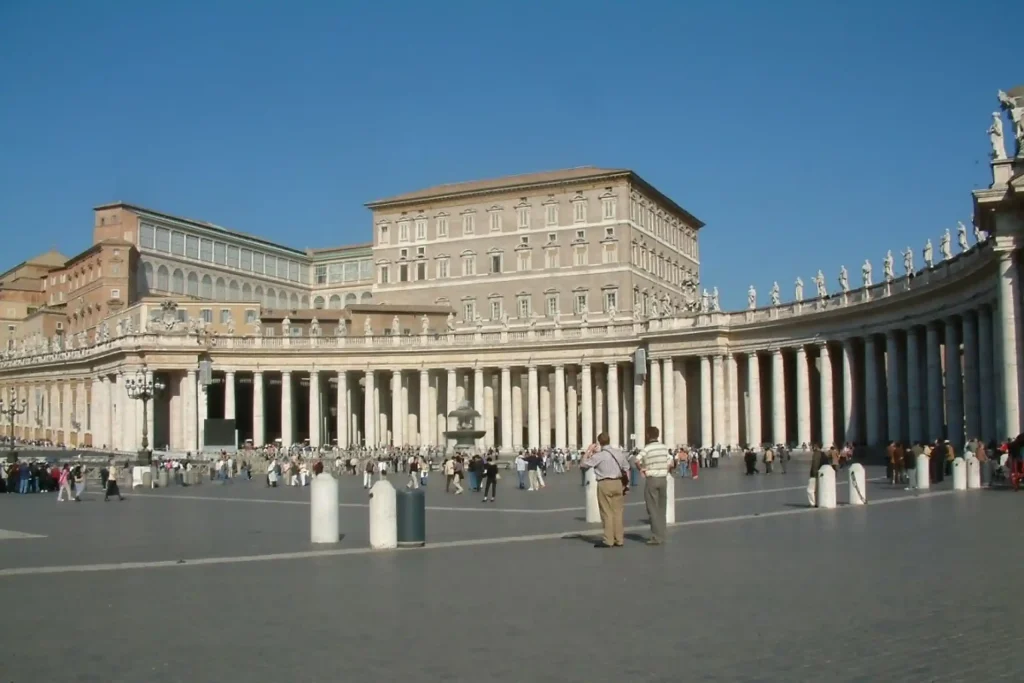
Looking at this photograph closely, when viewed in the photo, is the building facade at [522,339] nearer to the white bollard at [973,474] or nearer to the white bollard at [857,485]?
the white bollard at [973,474]

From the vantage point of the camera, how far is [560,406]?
88562 millimetres

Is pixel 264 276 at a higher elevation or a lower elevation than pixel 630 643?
higher

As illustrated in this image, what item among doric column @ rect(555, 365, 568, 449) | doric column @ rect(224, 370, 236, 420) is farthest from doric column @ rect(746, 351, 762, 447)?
doric column @ rect(224, 370, 236, 420)

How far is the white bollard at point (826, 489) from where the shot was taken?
93.4 ft

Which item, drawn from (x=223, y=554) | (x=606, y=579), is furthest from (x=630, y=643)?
(x=223, y=554)

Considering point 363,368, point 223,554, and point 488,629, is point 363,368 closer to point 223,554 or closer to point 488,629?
point 223,554

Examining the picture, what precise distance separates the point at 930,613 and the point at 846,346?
189 ft

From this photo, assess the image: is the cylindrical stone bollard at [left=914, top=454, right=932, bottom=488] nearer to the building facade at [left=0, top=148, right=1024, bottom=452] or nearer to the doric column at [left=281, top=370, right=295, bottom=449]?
the building facade at [left=0, top=148, right=1024, bottom=452]

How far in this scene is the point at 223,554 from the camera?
2067 cm

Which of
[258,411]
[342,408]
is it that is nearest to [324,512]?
[258,411]

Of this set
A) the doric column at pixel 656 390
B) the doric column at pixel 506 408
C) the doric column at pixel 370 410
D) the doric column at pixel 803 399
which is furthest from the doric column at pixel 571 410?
the doric column at pixel 803 399

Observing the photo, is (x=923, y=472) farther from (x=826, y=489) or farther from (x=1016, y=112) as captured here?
(x=1016, y=112)

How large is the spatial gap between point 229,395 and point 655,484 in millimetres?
73752

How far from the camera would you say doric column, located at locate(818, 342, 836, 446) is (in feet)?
225
